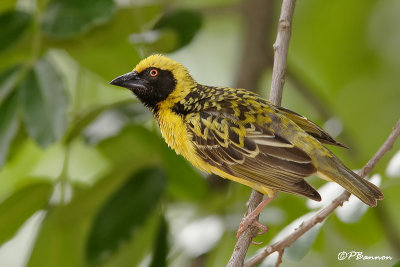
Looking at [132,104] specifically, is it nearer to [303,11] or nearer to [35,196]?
[35,196]

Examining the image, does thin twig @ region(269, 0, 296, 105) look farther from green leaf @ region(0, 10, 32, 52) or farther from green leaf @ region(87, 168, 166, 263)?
green leaf @ region(0, 10, 32, 52)

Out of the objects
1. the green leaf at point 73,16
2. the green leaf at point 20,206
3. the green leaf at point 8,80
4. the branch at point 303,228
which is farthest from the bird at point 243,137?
the green leaf at point 20,206

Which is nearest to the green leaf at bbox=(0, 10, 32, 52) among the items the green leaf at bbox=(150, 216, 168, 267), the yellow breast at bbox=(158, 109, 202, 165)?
the yellow breast at bbox=(158, 109, 202, 165)

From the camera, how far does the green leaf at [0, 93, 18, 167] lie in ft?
12.5

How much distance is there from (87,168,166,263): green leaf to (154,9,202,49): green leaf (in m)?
0.88

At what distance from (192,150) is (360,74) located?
2866 millimetres

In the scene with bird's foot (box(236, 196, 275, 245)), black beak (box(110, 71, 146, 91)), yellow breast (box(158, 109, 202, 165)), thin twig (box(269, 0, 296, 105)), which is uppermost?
thin twig (box(269, 0, 296, 105))

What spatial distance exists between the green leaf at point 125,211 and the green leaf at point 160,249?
0.43 feet

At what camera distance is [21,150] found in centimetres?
461

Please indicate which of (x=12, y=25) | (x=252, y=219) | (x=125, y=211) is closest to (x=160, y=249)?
(x=125, y=211)

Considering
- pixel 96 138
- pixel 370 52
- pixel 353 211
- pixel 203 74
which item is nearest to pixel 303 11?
pixel 370 52

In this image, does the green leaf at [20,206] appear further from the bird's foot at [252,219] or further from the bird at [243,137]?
the bird's foot at [252,219]

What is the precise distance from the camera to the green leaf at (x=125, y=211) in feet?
12.2

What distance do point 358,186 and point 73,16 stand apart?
188cm
